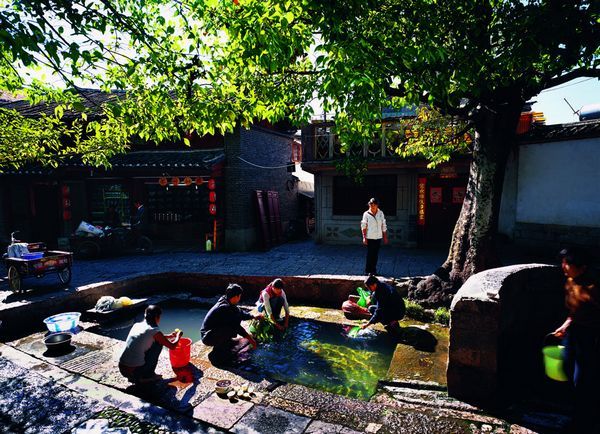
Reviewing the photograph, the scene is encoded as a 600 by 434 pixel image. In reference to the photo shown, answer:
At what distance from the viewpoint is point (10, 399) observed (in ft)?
15.7

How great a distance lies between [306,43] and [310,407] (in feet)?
19.8

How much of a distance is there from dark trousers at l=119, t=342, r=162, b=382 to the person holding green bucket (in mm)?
5419

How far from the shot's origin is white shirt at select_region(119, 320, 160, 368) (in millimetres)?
5148

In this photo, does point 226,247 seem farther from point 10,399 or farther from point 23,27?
point 23,27

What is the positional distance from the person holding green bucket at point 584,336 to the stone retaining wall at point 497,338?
2.61 feet

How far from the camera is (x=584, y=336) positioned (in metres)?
A: 4.12

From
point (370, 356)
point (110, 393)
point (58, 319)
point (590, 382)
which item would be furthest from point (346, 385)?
point (58, 319)

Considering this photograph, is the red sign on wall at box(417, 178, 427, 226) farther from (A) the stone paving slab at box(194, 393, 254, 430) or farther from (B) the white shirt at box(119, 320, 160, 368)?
(B) the white shirt at box(119, 320, 160, 368)

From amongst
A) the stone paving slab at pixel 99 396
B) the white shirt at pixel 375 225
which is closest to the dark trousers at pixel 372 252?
the white shirt at pixel 375 225

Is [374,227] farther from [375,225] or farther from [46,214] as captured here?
[46,214]

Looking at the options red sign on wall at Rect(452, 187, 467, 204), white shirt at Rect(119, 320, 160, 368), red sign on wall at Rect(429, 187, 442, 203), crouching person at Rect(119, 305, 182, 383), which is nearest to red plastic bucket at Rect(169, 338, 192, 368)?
crouching person at Rect(119, 305, 182, 383)

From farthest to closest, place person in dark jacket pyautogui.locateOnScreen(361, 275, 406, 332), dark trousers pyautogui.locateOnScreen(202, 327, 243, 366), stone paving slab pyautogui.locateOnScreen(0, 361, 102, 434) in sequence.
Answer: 1. person in dark jacket pyautogui.locateOnScreen(361, 275, 406, 332)
2. dark trousers pyautogui.locateOnScreen(202, 327, 243, 366)
3. stone paving slab pyautogui.locateOnScreen(0, 361, 102, 434)

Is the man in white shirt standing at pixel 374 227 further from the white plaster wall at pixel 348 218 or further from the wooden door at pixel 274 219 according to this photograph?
the wooden door at pixel 274 219

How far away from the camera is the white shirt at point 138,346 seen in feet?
16.9
